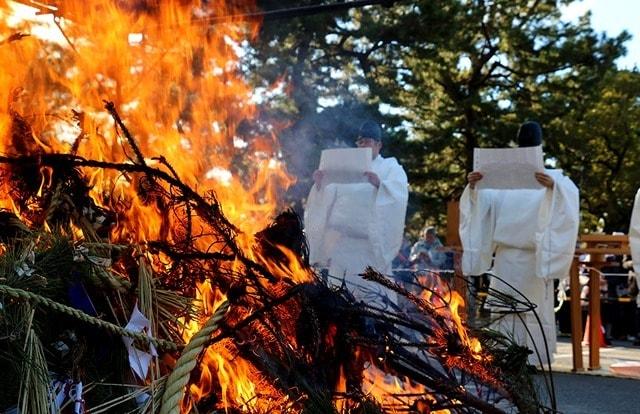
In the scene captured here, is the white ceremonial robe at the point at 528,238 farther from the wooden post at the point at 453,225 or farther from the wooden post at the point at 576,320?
the wooden post at the point at 453,225

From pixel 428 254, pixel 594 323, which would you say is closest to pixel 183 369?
pixel 594 323

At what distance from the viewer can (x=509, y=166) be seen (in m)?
7.17

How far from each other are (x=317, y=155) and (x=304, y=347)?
12.0 meters

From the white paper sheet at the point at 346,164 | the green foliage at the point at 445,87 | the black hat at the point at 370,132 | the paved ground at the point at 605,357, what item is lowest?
the paved ground at the point at 605,357

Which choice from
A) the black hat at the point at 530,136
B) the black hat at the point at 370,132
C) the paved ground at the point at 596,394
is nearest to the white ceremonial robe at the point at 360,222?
the black hat at the point at 370,132

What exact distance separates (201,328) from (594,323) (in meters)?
6.51

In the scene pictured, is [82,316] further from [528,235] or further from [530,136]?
[530,136]

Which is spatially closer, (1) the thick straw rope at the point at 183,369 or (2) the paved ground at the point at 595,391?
(1) the thick straw rope at the point at 183,369

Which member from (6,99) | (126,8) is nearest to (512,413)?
(6,99)

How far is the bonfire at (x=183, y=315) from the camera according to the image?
2.12 metres

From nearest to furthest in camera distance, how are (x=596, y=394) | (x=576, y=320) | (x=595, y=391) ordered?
1. (x=596, y=394)
2. (x=595, y=391)
3. (x=576, y=320)

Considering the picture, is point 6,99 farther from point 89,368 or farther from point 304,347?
point 304,347

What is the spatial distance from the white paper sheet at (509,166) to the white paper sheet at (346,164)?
1263 mm

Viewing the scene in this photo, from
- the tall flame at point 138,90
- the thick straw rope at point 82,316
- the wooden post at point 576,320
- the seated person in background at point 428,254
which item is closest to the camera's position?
the thick straw rope at point 82,316
